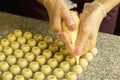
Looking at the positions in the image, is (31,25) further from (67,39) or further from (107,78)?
(107,78)

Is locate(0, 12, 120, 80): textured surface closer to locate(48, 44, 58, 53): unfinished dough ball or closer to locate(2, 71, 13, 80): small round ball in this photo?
locate(48, 44, 58, 53): unfinished dough ball

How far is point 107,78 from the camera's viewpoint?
1086 millimetres

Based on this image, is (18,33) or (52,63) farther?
(18,33)

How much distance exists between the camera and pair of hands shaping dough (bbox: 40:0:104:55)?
1.07 meters

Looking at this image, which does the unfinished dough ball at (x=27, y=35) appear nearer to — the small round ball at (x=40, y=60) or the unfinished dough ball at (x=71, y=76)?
the small round ball at (x=40, y=60)

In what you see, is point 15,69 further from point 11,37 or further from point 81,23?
point 81,23

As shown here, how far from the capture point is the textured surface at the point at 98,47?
110 cm

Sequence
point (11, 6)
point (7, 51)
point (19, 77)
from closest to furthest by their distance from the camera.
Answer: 1. point (19, 77)
2. point (7, 51)
3. point (11, 6)

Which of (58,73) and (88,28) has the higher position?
(88,28)

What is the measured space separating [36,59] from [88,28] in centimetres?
23

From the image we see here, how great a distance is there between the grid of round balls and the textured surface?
30 mm

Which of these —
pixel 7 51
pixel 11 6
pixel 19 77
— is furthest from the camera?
pixel 11 6

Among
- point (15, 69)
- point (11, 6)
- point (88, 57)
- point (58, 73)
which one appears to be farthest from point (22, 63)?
point (11, 6)

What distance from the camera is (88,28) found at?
108 centimetres
